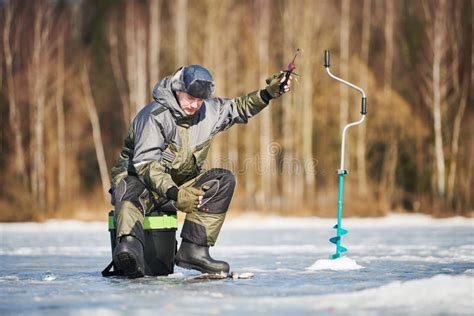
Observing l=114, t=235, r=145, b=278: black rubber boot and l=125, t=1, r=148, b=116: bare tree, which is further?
l=125, t=1, r=148, b=116: bare tree

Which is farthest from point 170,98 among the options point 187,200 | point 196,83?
point 187,200

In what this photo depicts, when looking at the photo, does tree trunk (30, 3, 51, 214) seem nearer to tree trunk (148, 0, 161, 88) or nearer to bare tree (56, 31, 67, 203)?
bare tree (56, 31, 67, 203)

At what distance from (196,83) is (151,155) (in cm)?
55

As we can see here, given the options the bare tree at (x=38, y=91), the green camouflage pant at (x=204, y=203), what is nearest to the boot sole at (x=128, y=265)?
the green camouflage pant at (x=204, y=203)

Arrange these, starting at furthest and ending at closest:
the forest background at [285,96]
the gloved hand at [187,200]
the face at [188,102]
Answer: the forest background at [285,96] → the face at [188,102] → the gloved hand at [187,200]

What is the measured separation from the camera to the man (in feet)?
18.0

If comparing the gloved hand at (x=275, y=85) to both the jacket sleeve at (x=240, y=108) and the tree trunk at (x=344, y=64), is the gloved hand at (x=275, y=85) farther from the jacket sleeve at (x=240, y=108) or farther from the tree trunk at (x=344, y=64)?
the tree trunk at (x=344, y=64)

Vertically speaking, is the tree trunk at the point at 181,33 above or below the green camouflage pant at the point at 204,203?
above

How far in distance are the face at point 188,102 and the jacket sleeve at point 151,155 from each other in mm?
211

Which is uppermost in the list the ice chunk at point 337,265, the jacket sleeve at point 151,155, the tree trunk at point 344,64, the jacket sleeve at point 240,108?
the tree trunk at point 344,64

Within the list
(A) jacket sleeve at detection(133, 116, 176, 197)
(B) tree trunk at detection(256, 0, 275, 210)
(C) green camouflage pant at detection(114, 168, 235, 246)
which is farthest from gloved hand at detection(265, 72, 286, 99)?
(B) tree trunk at detection(256, 0, 275, 210)

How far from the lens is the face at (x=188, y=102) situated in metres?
5.59

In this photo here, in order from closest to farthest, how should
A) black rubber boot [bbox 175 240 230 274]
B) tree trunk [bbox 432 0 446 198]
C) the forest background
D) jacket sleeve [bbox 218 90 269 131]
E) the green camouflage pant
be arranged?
the green camouflage pant < black rubber boot [bbox 175 240 230 274] < jacket sleeve [bbox 218 90 269 131] < tree trunk [bbox 432 0 446 198] < the forest background

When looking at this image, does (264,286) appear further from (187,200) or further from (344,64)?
(344,64)
